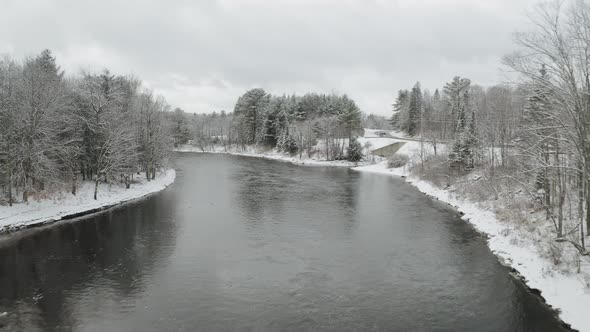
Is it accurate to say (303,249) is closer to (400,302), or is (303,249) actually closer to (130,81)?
(400,302)

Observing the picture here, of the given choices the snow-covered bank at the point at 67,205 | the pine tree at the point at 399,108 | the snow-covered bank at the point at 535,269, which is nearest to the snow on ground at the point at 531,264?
the snow-covered bank at the point at 535,269

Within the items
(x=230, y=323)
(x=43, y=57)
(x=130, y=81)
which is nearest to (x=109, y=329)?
(x=230, y=323)

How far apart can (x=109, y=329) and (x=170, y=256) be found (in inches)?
315

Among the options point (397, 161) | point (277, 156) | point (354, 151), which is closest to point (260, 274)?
point (397, 161)

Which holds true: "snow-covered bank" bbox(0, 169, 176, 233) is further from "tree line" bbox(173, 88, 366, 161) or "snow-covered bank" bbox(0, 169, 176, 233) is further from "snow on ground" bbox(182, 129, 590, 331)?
"tree line" bbox(173, 88, 366, 161)

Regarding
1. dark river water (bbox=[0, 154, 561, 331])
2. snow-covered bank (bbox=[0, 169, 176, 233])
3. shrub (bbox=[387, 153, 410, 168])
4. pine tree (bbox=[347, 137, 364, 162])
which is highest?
pine tree (bbox=[347, 137, 364, 162])

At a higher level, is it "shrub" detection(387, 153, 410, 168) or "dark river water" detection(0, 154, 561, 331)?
"shrub" detection(387, 153, 410, 168)

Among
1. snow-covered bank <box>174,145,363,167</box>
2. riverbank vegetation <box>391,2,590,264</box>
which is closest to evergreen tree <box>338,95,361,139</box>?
snow-covered bank <box>174,145,363,167</box>

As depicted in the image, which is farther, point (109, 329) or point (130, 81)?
point (130, 81)

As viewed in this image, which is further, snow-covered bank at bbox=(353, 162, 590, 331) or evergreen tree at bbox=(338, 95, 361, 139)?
evergreen tree at bbox=(338, 95, 361, 139)

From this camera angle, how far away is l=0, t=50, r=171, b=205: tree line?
28.0m

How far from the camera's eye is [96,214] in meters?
31.3

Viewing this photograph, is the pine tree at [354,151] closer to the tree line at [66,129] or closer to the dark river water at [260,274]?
the tree line at [66,129]

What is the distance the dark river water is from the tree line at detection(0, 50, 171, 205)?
5549mm
